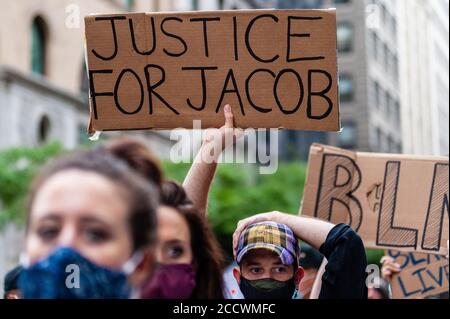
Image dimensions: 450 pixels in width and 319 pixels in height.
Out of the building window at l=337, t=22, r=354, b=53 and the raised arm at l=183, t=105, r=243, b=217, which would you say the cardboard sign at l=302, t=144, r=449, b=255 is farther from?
the building window at l=337, t=22, r=354, b=53

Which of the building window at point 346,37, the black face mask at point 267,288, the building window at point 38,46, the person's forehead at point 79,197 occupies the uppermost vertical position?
the building window at point 346,37

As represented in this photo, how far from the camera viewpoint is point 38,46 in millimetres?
24562

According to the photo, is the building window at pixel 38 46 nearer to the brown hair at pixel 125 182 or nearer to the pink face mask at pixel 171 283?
the pink face mask at pixel 171 283

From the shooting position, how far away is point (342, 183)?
14.8 feet

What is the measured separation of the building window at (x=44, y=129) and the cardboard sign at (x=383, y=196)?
20.0m

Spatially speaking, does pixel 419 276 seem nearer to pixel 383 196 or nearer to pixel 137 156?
pixel 383 196

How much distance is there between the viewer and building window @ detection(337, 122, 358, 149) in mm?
47344

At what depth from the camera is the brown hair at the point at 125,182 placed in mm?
1919

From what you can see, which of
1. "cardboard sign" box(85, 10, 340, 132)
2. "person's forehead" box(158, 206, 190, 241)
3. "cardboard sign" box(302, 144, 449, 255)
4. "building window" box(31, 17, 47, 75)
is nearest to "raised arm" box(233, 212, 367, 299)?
"cardboard sign" box(85, 10, 340, 132)

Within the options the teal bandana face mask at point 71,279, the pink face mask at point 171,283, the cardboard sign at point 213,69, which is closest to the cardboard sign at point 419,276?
the cardboard sign at point 213,69

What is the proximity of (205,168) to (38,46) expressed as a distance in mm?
22268

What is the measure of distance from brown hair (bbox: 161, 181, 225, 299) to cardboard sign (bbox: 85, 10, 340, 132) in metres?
0.96

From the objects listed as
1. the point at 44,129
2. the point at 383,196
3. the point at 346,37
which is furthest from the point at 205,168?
Result: the point at 346,37
